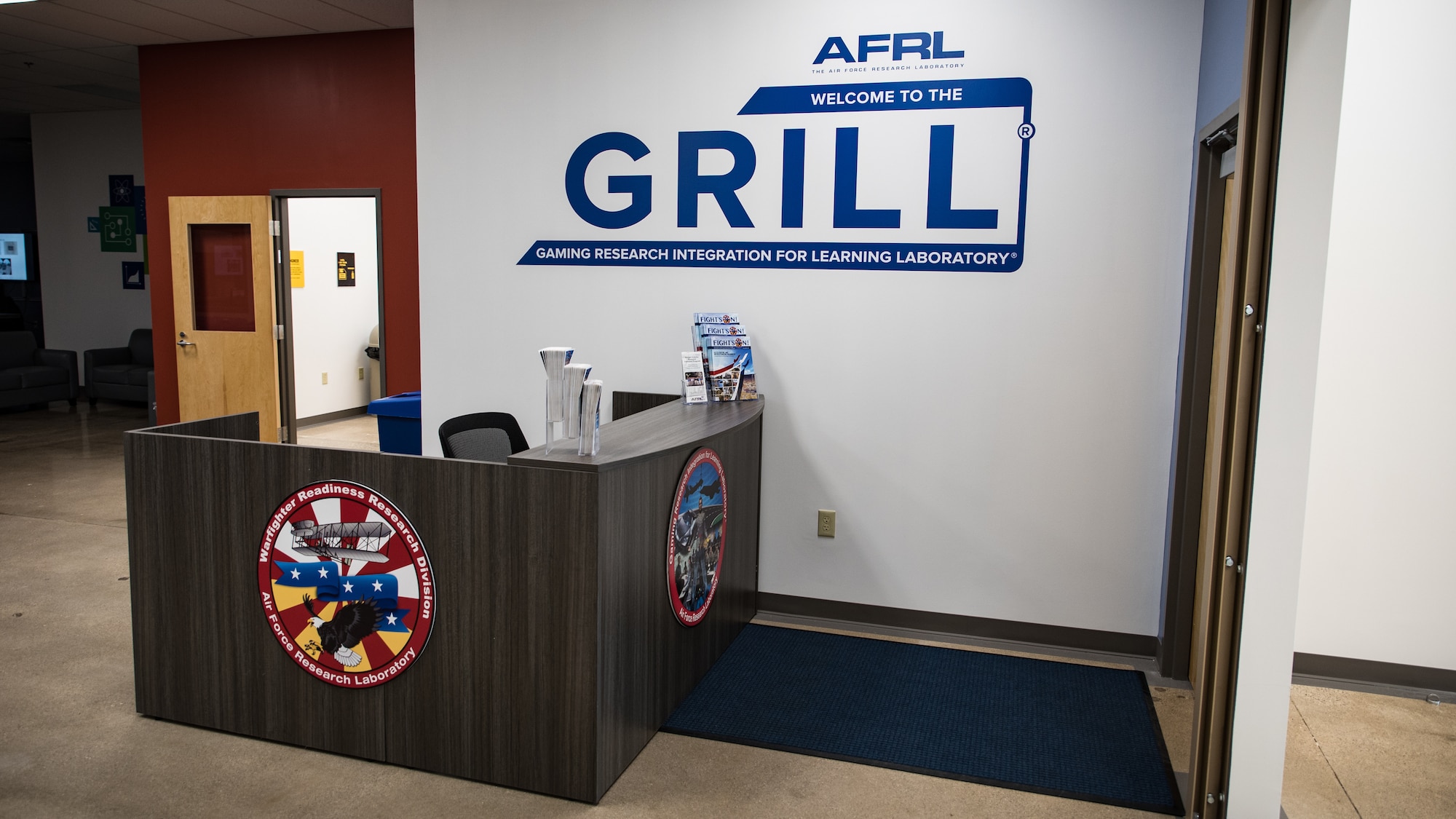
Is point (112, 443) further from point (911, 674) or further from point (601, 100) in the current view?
point (911, 674)

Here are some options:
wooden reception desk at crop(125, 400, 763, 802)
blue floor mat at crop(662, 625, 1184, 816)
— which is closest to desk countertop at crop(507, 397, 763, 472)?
wooden reception desk at crop(125, 400, 763, 802)

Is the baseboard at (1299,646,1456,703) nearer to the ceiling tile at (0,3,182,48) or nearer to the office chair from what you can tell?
the office chair

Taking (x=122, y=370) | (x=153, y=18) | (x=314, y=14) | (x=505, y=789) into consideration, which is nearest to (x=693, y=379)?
(x=505, y=789)

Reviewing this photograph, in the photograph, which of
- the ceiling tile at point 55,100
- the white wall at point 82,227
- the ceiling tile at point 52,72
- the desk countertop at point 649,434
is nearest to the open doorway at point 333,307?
the ceiling tile at point 52,72

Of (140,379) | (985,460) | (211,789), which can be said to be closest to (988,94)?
(985,460)

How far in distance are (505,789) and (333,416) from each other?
699cm

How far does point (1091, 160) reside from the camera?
11.6 ft

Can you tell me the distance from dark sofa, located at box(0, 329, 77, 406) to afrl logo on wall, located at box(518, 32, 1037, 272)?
318 inches

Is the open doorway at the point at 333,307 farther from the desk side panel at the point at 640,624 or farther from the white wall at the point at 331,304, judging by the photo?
the desk side panel at the point at 640,624

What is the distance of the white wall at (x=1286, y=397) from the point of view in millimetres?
1954

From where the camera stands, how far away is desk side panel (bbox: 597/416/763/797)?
2541 millimetres

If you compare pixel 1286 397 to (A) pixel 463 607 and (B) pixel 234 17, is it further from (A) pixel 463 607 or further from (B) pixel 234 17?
(B) pixel 234 17

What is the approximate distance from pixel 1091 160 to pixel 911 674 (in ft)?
6.74

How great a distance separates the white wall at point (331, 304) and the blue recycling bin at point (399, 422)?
10.5ft
